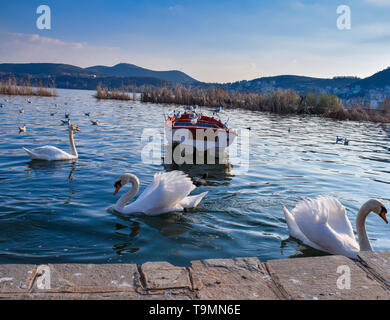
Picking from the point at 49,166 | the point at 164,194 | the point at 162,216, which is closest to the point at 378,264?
the point at 164,194

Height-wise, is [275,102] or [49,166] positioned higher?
[275,102]

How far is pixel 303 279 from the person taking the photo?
3.01 metres

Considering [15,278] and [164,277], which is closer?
[15,278]

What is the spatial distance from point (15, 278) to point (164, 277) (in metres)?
1.22

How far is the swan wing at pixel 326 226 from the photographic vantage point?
4714 mm

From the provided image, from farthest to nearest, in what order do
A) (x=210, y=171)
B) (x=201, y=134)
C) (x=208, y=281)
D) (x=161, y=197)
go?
(x=201, y=134) → (x=210, y=171) → (x=161, y=197) → (x=208, y=281)

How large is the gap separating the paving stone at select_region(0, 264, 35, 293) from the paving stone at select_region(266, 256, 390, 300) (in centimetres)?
208

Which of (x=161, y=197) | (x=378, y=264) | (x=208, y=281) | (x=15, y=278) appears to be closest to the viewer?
(x=15, y=278)

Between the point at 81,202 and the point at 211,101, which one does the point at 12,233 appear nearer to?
the point at 81,202

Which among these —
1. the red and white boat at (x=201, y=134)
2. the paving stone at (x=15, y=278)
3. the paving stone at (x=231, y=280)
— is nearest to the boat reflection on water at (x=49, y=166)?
the red and white boat at (x=201, y=134)

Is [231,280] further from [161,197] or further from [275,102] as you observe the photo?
[275,102]

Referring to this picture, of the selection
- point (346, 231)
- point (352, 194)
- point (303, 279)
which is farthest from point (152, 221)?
point (352, 194)

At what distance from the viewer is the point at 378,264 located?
3.31 metres

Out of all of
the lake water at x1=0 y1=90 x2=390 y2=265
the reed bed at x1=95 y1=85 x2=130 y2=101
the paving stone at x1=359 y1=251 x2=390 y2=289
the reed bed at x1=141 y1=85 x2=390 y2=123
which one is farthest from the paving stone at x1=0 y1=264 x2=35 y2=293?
the reed bed at x1=95 y1=85 x2=130 y2=101
